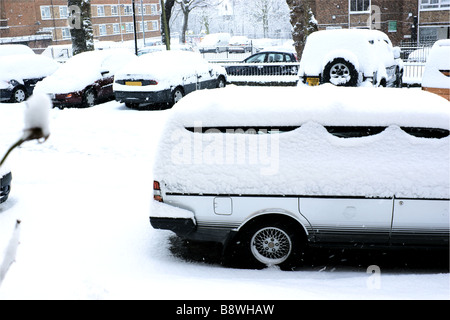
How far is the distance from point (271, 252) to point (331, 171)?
107 cm

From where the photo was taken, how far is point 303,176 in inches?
193

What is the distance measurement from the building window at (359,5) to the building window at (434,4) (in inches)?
146

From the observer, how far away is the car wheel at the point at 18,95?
55.2 ft

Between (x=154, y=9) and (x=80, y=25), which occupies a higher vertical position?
(x=154, y=9)

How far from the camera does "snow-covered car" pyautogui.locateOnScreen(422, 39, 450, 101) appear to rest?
32.8 feet

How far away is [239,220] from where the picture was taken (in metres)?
5.04

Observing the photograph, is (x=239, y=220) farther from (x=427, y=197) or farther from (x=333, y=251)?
(x=427, y=197)

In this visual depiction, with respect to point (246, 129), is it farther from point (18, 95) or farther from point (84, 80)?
point (18, 95)

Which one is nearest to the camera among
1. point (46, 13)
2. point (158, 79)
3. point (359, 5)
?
point (158, 79)

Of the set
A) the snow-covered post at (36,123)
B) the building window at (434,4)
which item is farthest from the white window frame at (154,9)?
the snow-covered post at (36,123)

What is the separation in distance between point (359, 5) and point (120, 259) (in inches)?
1376

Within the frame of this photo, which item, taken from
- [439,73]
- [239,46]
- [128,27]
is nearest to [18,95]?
[439,73]

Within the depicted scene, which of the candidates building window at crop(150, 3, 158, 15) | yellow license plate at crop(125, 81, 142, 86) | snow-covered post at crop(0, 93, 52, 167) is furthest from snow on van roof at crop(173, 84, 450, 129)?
building window at crop(150, 3, 158, 15)
